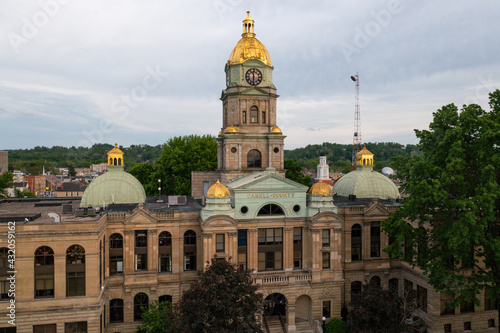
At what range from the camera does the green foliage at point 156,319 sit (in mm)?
32750

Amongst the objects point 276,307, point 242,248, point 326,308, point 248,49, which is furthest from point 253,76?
point 326,308

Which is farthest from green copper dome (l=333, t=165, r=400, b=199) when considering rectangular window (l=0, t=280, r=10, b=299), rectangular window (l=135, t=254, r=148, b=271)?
rectangular window (l=0, t=280, r=10, b=299)

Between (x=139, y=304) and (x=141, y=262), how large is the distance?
13.8 ft

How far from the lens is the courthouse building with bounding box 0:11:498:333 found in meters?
31.0

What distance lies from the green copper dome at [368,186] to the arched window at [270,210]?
1592cm

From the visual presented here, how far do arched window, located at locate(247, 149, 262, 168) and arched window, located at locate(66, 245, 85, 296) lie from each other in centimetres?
2424

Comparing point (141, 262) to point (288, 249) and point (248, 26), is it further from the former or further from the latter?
point (248, 26)

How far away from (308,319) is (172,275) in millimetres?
15084

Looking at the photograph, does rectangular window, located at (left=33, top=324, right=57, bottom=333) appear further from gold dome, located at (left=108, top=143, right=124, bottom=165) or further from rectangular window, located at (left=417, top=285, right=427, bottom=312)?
rectangular window, located at (left=417, top=285, right=427, bottom=312)

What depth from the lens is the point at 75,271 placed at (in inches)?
1245

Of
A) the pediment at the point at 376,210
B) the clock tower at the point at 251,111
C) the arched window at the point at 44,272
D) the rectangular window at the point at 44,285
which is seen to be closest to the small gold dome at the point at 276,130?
the clock tower at the point at 251,111

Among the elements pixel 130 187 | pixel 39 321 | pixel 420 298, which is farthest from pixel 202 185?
pixel 420 298

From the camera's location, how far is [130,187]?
150 feet

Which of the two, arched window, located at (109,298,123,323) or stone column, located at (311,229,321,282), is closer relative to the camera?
arched window, located at (109,298,123,323)
